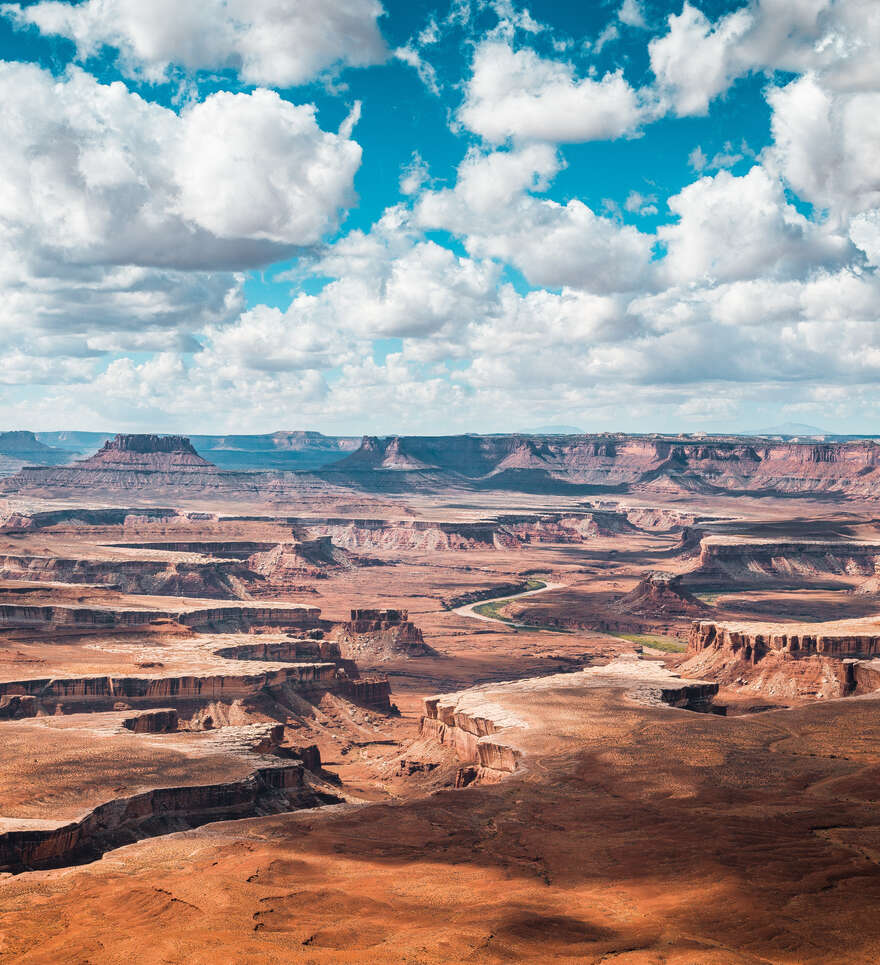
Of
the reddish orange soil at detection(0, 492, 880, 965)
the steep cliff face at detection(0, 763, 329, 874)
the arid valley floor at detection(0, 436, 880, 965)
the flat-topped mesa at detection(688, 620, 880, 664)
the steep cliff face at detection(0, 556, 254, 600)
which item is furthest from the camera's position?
the steep cliff face at detection(0, 556, 254, 600)

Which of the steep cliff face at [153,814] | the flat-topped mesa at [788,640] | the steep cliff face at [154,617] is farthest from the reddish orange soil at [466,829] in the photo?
the steep cliff face at [154,617]

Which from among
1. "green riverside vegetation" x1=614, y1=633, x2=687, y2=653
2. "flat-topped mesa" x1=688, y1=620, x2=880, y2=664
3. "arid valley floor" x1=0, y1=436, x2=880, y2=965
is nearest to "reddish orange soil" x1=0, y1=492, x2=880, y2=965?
"arid valley floor" x1=0, y1=436, x2=880, y2=965

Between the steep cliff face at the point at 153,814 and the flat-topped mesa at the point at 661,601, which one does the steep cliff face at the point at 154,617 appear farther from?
the steep cliff face at the point at 153,814

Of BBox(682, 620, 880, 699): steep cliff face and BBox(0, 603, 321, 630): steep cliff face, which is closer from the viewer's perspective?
BBox(682, 620, 880, 699): steep cliff face

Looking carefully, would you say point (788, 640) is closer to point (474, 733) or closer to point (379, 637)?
point (474, 733)

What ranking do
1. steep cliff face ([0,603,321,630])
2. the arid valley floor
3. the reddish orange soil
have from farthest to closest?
steep cliff face ([0,603,321,630]) → the arid valley floor → the reddish orange soil

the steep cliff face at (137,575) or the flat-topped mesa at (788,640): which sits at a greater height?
the steep cliff face at (137,575)

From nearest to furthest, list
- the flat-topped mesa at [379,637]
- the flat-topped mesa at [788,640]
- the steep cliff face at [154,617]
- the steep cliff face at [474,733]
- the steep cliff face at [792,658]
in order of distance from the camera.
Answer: the steep cliff face at [474,733] → the steep cliff face at [792,658] → the flat-topped mesa at [788,640] → the steep cliff face at [154,617] → the flat-topped mesa at [379,637]

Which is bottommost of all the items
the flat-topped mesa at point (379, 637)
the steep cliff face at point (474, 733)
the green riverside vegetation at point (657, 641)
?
the green riverside vegetation at point (657, 641)

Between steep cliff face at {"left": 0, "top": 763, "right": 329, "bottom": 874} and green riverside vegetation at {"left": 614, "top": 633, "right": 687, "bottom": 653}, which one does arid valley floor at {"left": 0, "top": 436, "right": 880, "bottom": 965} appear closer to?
steep cliff face at {"left": 0, "top": 763, "right": 329, "bottom": 874}

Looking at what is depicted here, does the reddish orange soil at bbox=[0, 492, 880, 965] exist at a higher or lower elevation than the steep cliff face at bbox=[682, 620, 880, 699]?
higher

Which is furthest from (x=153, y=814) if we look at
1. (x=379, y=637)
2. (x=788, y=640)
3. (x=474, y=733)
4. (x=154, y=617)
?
(x=379, y=637)
